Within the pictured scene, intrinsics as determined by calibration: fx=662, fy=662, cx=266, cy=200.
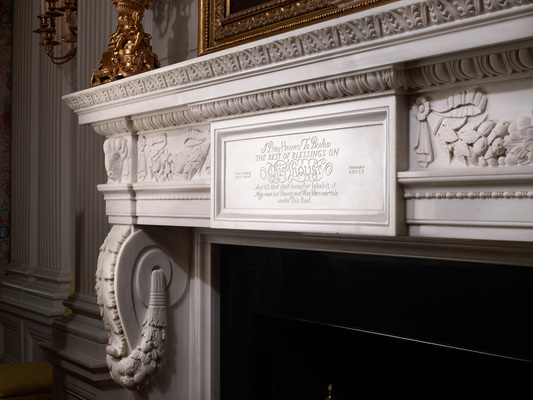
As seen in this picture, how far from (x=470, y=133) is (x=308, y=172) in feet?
1.54

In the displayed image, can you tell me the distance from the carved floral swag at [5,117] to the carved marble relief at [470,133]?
4.18 meters

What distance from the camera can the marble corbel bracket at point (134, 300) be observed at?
93.1 inches

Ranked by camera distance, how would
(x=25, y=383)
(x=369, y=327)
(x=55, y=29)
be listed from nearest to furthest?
(x=369, y=327) < (x=25, y=383) < (x=55, y=29)

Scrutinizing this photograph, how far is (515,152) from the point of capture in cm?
131

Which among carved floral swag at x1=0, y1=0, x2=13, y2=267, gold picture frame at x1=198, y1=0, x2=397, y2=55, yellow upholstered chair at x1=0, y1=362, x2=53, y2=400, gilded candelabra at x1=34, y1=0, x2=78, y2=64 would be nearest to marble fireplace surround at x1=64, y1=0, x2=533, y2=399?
gold picture frame at x1=198, y1=0, x2=397, y2=55

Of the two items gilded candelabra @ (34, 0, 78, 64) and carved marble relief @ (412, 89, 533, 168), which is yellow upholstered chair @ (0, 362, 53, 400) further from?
carved marble relief @ (412, 89, 533, 168)

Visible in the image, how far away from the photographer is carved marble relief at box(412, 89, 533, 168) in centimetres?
131

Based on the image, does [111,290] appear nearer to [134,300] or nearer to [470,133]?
[134,300]

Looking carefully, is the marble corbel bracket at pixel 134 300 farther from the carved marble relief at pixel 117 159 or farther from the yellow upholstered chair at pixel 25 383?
the yellow upholstered chair at pixel 25 383

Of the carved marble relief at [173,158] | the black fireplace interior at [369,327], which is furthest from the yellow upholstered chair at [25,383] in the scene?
the carved marble relief at [173,158]

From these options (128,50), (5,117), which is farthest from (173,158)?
(5,117)

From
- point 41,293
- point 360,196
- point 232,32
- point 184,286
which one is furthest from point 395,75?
point 41,293

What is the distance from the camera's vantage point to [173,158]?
2266 mm

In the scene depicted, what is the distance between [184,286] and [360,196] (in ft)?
3.98
